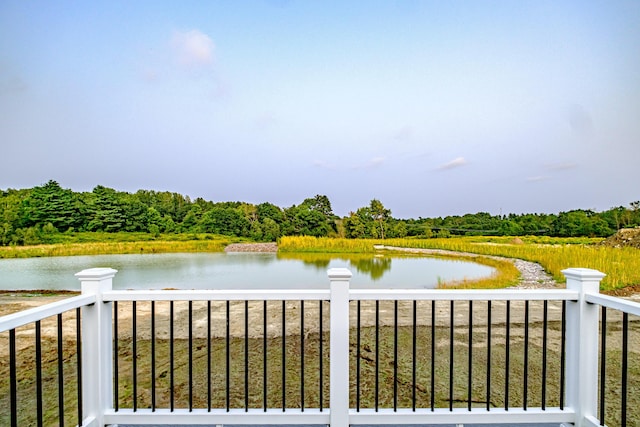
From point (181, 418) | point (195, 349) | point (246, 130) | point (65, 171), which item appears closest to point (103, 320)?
point (181, 418)

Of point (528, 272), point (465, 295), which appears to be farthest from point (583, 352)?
point (528, 272)

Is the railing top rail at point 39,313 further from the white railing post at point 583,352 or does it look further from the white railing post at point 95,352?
the white railing post at point 583,352

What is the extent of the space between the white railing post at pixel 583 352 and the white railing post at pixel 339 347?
1058mm

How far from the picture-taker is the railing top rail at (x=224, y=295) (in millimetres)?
1618

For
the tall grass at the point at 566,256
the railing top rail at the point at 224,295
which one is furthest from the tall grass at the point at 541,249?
the railing top rail at the point at 224,295

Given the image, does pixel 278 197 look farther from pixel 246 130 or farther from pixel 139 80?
pixel 139 80

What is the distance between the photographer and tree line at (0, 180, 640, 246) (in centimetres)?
1462

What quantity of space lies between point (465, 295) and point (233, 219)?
16.1 metres

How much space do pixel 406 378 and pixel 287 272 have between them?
26.3ft

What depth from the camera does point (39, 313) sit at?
1.30 meters

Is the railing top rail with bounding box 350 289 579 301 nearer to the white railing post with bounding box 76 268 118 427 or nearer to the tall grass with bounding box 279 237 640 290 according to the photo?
the white railing post with bounding box 76 268 118 427

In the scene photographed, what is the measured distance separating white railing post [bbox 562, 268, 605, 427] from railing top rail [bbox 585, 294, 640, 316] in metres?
0.05

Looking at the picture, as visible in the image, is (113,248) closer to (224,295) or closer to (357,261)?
(357,261)

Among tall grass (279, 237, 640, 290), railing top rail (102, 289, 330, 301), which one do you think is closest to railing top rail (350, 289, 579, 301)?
railing top rail (102, 289, 330, 301)
